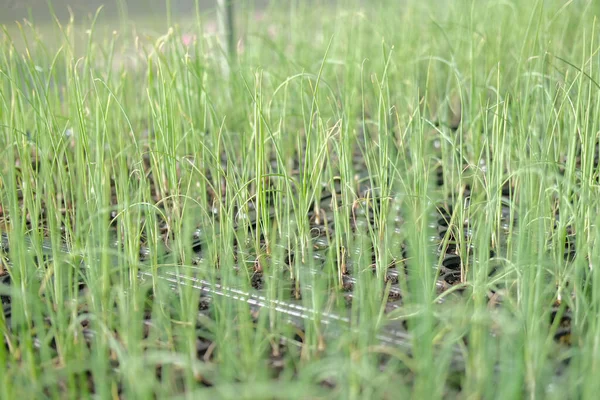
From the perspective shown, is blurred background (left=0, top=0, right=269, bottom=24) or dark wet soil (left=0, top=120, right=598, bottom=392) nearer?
dark wet soil (left=0, top=120, right=598, bottom=392)

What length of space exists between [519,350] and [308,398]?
18 centimetres

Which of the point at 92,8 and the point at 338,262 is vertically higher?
the point at 92,8

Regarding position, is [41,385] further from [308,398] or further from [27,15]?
[27,15]

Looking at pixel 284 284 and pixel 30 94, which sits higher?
pixel 30 94

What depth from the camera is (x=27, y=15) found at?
126 centimetres

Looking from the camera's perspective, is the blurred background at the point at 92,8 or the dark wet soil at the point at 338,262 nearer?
→ the dark wet soil at the point at 338,262

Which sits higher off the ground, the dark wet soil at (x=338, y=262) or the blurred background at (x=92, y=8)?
the blurred background at (x=92, y=8)

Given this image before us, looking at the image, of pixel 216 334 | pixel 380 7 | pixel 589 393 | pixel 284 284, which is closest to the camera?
pixel 589 393

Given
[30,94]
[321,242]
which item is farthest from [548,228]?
[30,94]

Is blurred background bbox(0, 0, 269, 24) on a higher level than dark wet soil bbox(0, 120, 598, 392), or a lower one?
higher

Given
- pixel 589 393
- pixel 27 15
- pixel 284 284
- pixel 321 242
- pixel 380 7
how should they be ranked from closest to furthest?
1. pixel 589 393
2. pixel 284 284
3. pixel 321 242
4. pixel 27 15
5. pixel 380 7

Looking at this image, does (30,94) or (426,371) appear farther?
(30,94)

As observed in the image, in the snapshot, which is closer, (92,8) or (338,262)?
(338,262)

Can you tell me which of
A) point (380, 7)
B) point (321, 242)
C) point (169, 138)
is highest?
Result: point (380, 7)
